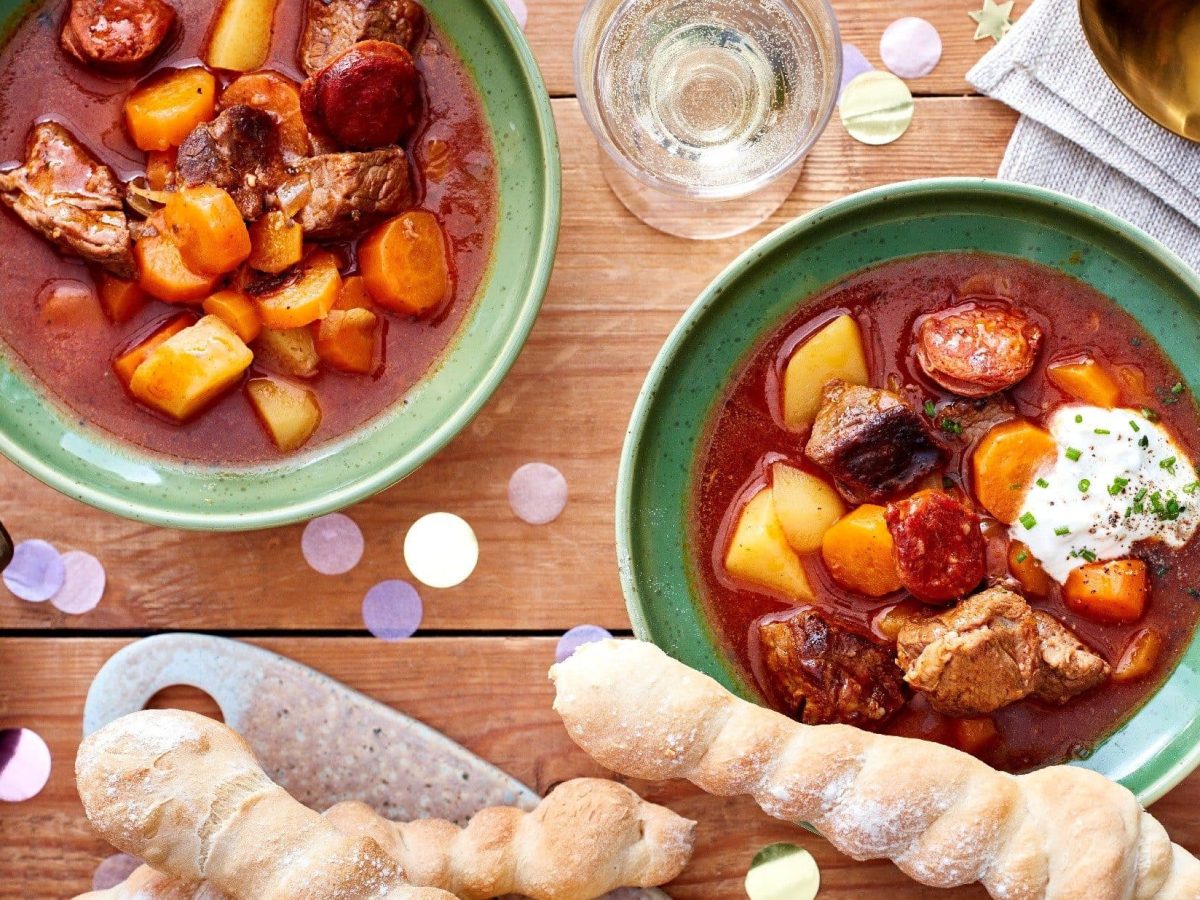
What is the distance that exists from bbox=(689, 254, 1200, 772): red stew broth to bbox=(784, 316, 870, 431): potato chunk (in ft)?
0.08

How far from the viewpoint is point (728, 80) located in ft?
9.34

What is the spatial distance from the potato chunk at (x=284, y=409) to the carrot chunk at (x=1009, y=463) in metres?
1.52

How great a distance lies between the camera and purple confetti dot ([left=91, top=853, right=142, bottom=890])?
9.48ft

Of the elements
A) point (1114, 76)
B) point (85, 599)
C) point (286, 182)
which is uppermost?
point (1114, 76)

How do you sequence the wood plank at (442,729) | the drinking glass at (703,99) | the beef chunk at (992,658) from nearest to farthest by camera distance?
the beef chunk at (992,658) < the drinking glass at (703,99) < the wood plank at (442,729)

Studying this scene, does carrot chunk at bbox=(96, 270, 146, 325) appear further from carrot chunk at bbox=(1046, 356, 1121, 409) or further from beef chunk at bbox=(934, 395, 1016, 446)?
carrot chunk at bbox=(1046, 356, 1121, 409)

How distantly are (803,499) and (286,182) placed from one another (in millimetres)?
1374

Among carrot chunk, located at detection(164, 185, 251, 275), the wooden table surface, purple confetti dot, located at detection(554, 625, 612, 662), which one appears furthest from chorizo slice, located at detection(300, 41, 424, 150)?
purple confetti dot, located at detection(554, 625, 612, 662)

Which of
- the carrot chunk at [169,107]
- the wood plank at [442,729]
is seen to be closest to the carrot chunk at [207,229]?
the carrot chunk at [169,107]

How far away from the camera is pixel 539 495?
2.84 meters

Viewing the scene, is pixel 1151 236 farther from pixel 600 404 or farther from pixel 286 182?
pixel 286 182

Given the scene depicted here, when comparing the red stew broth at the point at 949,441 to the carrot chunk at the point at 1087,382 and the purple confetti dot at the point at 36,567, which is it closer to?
the carrot chunk at the point at 1087,382

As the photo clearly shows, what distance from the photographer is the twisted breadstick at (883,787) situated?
2436mm

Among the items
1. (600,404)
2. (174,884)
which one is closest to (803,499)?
(600,404)
